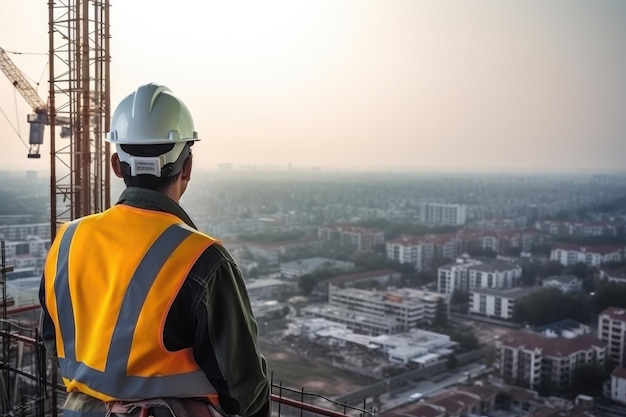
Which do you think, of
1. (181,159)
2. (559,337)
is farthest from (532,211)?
(181,159)

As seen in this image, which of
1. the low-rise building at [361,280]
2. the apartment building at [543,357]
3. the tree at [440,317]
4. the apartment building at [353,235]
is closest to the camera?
the apartment building at [543,357]

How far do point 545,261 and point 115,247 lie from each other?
11067 millimetres

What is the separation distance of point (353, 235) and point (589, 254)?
525 centimetres

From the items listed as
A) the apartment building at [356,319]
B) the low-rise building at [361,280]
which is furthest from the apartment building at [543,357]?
the low-rise building at [361,280]

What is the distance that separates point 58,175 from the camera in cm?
528

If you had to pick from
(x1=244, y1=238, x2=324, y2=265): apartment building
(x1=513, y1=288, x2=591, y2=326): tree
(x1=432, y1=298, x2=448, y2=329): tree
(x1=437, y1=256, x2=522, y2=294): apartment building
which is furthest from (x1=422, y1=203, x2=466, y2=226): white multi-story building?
(x1=513, y1=288, x2=591, y2=326): tree

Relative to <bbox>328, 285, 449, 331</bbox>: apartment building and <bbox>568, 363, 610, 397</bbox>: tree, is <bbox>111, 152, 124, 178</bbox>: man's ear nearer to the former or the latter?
<bbox>568, 363, 610, 397</bbox>: tree

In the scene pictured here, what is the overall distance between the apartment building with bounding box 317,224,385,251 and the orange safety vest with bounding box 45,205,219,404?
13069mm

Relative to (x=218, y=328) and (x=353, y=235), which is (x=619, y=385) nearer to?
(x=353, y=235)

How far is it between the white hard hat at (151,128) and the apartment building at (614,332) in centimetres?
836

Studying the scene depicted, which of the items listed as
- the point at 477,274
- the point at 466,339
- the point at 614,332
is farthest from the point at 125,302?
the point at 477,274

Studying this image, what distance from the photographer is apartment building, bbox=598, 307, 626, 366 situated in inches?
321

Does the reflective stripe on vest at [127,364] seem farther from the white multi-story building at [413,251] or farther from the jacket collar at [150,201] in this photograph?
the white multi-story building at [413,251]

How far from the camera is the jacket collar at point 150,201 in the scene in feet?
2.20
